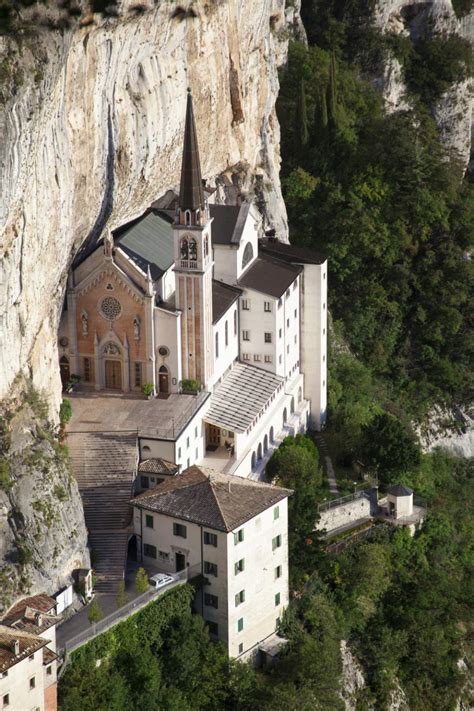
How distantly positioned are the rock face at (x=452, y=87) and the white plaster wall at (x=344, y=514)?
40.2m

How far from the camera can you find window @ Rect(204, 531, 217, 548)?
227 feet

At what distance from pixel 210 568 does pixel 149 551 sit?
3.65 m

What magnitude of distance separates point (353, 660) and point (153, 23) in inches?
1284

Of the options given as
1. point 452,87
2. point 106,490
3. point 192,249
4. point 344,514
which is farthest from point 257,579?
point 452,87

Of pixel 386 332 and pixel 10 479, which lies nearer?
pixel 10 479

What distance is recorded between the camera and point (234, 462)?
262ft

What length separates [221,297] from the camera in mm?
84688

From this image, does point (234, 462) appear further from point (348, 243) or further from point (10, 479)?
point (348, 243)

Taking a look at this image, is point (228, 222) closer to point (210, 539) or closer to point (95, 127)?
point (95, 127)

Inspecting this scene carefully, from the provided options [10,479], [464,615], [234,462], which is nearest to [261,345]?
[234,462]

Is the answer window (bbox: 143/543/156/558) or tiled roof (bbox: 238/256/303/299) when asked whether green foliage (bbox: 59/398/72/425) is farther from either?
tiled roof (bbox: 238/256/303/299)

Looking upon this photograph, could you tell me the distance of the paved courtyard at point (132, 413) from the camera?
254 feet

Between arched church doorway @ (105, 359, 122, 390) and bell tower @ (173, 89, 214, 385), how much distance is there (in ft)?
11.4

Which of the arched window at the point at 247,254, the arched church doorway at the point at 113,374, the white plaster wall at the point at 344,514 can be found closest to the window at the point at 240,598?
the white plaster wall at the point at 344,514
